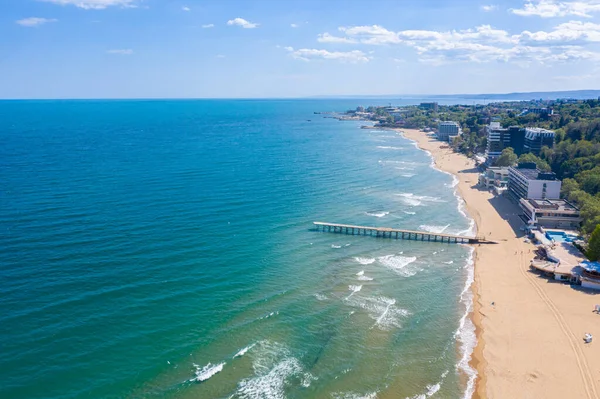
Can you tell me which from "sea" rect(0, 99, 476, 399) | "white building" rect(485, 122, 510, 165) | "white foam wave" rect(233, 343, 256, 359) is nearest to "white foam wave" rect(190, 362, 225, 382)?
"sea" rect(0, 99, 476, 399)

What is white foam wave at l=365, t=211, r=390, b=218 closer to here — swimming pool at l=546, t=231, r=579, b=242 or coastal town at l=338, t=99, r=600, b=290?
coastal town at l=338, t=99, r=600, b=290

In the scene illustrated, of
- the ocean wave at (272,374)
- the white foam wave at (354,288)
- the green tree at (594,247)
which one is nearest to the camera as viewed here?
the ocean wave at (272,374)

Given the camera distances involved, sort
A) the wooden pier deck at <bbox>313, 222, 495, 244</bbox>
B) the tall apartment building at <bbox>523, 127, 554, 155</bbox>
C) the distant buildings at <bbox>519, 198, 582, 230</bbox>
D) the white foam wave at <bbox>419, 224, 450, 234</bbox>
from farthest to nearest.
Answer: the tall apartment building at <bbox>523, 127, 554, 155</bbox> → the white foam wave at <bbox>419, 224, 450, 234</bbox> → the distant buildings at <bbox>519, 198, 582, 230</bbox> → the wooden pier deck at <bbox>313, 222, 495, 244</bbox>

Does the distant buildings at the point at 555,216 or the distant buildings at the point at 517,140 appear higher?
the distant buildings at the point at 517,140

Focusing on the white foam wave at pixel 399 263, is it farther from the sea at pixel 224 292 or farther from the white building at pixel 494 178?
the white building at pixel 494 178

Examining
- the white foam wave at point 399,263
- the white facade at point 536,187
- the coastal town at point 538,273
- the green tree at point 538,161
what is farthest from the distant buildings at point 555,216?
Result: the green tree at point 538,161
